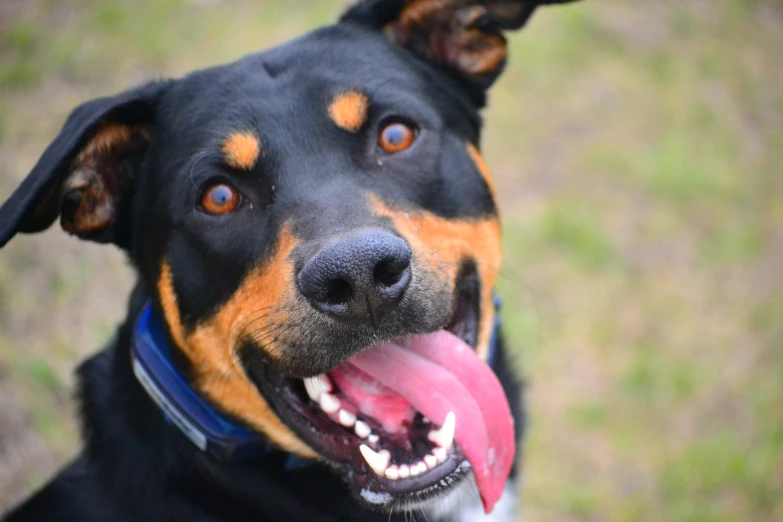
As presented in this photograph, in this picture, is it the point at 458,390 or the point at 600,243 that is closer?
the point at 458,390

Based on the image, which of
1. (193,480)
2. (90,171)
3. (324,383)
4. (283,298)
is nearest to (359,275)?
(283,298)

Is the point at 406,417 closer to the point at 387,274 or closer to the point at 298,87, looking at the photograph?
the point at 387,274

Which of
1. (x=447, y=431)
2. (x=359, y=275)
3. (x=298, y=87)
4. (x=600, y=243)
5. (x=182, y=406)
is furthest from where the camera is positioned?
(x=600, y=243)

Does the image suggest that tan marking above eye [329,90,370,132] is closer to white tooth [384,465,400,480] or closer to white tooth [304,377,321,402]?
white tooth [304,377,321,402]

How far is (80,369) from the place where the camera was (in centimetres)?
306

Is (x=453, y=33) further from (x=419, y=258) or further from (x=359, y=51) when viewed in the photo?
(x=419, y=258)

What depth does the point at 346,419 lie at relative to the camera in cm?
255

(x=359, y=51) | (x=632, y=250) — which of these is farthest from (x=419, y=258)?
(x=632, y=250)

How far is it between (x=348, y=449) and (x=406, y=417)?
0.22 meters

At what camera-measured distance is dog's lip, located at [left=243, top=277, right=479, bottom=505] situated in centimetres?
244

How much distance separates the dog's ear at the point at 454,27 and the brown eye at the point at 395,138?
536mm

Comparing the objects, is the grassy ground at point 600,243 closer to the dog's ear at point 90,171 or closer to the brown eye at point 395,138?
the dog's ear at point 90,171

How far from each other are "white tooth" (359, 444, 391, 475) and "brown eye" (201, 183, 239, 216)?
96 centimetres

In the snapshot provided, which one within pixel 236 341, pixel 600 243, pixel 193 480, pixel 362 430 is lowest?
pixel 600 243
